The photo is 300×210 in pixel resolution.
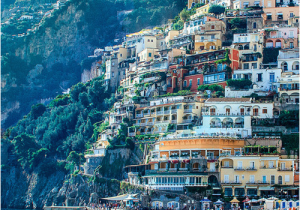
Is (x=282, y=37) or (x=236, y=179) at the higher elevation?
(x=282, y=37)

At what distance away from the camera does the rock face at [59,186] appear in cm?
8362

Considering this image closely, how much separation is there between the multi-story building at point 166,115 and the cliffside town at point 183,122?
0.13m

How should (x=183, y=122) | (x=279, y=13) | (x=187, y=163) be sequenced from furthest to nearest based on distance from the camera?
(x=279, y=13), (x=183, y=122), (x=187, y=163)

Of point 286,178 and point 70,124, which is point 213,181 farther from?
point 70,124

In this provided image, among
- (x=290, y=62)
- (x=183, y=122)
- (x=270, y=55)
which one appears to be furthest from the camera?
(x=270, y=55)

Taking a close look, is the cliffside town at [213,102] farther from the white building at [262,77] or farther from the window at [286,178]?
the window at [286,178]

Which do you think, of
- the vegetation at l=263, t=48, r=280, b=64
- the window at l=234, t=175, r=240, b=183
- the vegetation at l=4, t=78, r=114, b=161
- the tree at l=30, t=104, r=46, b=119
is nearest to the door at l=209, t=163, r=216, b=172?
the window at l=234, t=175, r=240, b=183

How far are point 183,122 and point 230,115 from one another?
603 cm

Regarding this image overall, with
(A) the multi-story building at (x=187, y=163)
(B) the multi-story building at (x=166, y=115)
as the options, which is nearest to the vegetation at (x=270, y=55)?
(B) the multi-story building at (x=166, y=115)

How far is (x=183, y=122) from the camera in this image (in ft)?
270

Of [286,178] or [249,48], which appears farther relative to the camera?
[249,48]

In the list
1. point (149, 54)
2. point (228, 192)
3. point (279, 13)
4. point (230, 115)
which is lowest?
point (228, 192)

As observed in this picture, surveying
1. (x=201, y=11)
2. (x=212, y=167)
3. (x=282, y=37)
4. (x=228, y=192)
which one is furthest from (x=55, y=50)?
(x=228, y=192)

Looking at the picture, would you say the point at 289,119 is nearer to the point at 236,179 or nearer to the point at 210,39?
A: the point at 236,179
